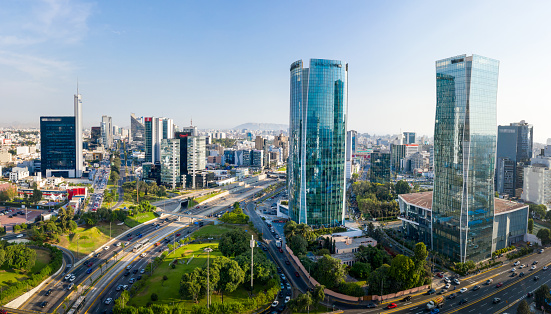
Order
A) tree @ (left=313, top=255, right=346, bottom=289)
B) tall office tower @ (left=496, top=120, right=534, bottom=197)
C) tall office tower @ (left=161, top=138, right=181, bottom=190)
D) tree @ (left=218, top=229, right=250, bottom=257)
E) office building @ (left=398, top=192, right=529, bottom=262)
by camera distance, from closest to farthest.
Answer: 1. tree @ (left=313, top=255, right=346, bottom=289)
2. tree @ (left=218, top=229, right=250, bottom=257)
3. office building @ (left=398, top=192, right=529, bottom=262)
4. tall office tower @ (left=161, top=138, right=181, bottom=190)
5. tall office tower @ (left=496, top=120, right=534, bottom=197)

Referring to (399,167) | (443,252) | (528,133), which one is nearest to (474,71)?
(443,252)

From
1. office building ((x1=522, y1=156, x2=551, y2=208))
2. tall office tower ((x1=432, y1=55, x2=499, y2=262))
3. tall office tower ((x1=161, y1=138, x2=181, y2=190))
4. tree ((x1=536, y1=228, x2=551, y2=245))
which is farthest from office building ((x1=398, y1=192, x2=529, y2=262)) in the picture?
tall office tower ((x1=161, y1=138, x2=181, y2=190))

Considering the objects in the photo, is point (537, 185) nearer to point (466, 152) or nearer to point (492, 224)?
point (492, 224)

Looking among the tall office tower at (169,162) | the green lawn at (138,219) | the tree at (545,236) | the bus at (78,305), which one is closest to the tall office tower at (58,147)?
the tall office tower at (169,162)

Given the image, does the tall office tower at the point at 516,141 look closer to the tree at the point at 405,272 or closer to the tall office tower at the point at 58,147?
the tree at the point at 405,272

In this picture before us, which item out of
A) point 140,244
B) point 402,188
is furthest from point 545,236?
point 140,244

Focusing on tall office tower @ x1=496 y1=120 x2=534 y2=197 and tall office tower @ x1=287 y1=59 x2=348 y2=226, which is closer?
tall office tower @ x1=287 y1=59 x2=348 y2=226

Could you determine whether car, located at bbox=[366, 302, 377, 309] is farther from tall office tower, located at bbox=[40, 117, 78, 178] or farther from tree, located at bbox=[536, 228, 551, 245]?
tall office tower, located at bbox=[40, 117, 78, 178]
